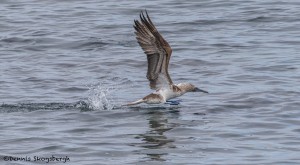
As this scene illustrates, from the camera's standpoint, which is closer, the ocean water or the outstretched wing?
the ocean water

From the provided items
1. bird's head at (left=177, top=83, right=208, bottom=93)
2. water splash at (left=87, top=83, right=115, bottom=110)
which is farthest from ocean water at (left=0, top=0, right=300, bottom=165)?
bird's head at (left=177, top=83, right=208, bottom=93)

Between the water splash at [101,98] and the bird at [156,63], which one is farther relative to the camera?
the water splash at [101,98]

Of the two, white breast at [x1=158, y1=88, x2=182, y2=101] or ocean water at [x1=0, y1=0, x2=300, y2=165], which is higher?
white breast at [x1=158, y1=88, x2=182, y2=101]

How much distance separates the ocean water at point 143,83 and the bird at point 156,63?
271mm

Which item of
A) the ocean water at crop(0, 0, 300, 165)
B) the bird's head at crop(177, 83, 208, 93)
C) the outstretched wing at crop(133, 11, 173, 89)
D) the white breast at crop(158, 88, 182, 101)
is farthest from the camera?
the bird's head at crop(177, 83, 208, 93)

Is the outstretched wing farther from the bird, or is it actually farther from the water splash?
the water splash

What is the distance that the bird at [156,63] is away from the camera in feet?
45.2

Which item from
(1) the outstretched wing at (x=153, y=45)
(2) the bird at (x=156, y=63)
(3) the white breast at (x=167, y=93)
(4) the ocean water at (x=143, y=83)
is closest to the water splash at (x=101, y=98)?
(4) the ocean water at (x=143, y=83)

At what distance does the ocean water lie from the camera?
1209cm

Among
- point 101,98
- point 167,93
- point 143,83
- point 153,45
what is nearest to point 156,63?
point 153,45

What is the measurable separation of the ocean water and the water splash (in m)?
0.02

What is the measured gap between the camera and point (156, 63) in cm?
1417

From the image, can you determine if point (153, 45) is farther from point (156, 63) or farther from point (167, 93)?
point (167, 93)

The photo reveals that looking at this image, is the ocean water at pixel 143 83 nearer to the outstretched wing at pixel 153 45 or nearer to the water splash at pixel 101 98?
the water splash at pixel 101 98
